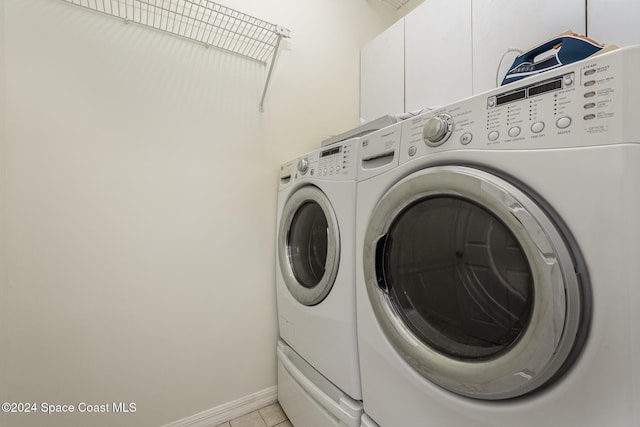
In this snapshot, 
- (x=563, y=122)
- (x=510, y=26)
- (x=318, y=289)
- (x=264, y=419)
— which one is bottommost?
(x=264, y=419)

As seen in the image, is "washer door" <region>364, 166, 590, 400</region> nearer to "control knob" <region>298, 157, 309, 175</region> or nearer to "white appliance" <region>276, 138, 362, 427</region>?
"white appliance" <region>276, 138, 362, 427</region>

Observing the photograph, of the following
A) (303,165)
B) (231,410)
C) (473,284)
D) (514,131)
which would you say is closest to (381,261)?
(473,284)

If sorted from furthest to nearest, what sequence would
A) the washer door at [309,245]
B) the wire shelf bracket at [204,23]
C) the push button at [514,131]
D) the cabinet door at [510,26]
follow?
the wire shelf bracket at [204,23]
the washer door at [309,245]
the cabinet door at [510,26]
the push button at [514,131]

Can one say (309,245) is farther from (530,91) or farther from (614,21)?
(614,21)

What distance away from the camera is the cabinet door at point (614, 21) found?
740mm

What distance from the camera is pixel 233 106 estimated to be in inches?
53.3

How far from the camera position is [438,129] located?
2.03 feet

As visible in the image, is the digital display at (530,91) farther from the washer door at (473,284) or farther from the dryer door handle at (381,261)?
the dryer door handle at (381,261)

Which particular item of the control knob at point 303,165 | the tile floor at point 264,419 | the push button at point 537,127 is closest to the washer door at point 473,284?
the push button at point 537,127

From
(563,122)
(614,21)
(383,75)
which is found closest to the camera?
(563,122)

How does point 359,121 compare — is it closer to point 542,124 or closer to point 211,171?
point 211,171

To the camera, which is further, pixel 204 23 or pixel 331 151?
pixel 204 23

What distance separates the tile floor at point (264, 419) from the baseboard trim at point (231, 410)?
0.02m

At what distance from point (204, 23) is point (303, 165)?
828 mm
